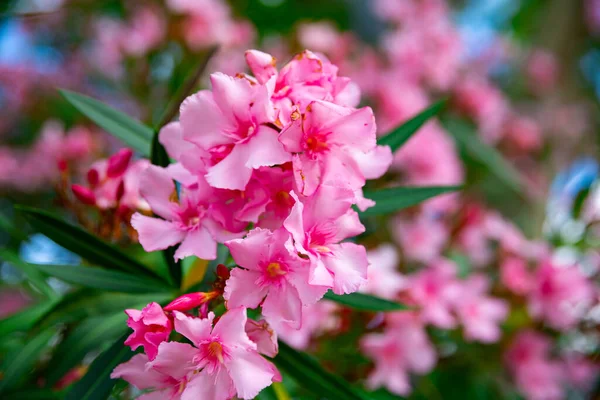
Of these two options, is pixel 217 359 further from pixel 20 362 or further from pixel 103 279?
pixel 20 362

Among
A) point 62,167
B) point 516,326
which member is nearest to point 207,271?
point 62,167

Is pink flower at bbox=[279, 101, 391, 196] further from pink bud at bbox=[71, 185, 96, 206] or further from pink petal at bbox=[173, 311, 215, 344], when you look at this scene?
pink bud at bbox=[71, 185, 96, 206]

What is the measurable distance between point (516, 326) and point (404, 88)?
2.40 ft

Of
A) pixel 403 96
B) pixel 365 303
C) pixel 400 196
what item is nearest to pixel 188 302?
pixel 365 303

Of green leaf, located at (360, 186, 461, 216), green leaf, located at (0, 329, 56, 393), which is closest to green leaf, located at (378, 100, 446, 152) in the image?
green leaf, located at (360, 186, 461, 216)

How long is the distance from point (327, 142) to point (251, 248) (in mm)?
128

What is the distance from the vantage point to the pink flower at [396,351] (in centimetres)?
92

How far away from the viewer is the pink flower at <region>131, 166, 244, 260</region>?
532 mm

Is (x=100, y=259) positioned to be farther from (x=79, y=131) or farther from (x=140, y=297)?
(x=79, y=131)

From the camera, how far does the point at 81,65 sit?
2066 millimetres

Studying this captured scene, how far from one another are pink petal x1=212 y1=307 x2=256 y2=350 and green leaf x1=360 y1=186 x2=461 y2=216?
0.29m

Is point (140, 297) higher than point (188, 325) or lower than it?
lower

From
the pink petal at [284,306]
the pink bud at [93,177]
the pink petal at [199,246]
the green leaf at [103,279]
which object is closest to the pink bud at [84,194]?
the pink bud at [93,177]

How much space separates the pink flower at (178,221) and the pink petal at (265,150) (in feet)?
0.23
